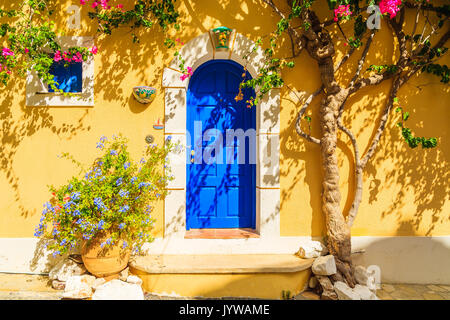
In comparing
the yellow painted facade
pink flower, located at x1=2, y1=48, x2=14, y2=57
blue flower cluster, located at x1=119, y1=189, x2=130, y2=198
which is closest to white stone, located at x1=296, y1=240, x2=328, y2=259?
the yellow painted facade

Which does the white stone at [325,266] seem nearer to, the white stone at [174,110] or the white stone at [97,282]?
the white stone at [174,110]

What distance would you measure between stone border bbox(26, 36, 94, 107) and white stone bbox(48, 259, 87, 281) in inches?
76.4

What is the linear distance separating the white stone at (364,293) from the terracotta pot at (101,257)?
105 inches

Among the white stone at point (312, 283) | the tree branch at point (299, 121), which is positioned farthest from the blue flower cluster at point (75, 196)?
the white stone at point (312, 283)

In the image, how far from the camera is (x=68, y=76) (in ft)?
12.1

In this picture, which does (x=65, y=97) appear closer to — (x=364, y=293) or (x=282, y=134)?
(x=282, y=134)

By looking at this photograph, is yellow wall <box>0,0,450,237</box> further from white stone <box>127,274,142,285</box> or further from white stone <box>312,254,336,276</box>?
white stone <box>127,274,142,285</box>

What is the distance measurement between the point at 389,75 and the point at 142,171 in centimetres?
336

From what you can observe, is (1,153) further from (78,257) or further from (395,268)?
(395,268)

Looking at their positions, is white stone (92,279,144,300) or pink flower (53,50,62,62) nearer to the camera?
white stone (92,279,144,300)

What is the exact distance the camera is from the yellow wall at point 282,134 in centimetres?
350

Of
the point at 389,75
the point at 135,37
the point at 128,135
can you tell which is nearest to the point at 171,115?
the point at 128,135

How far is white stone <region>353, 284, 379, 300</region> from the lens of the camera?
9.93 ft

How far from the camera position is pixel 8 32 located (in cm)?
352
